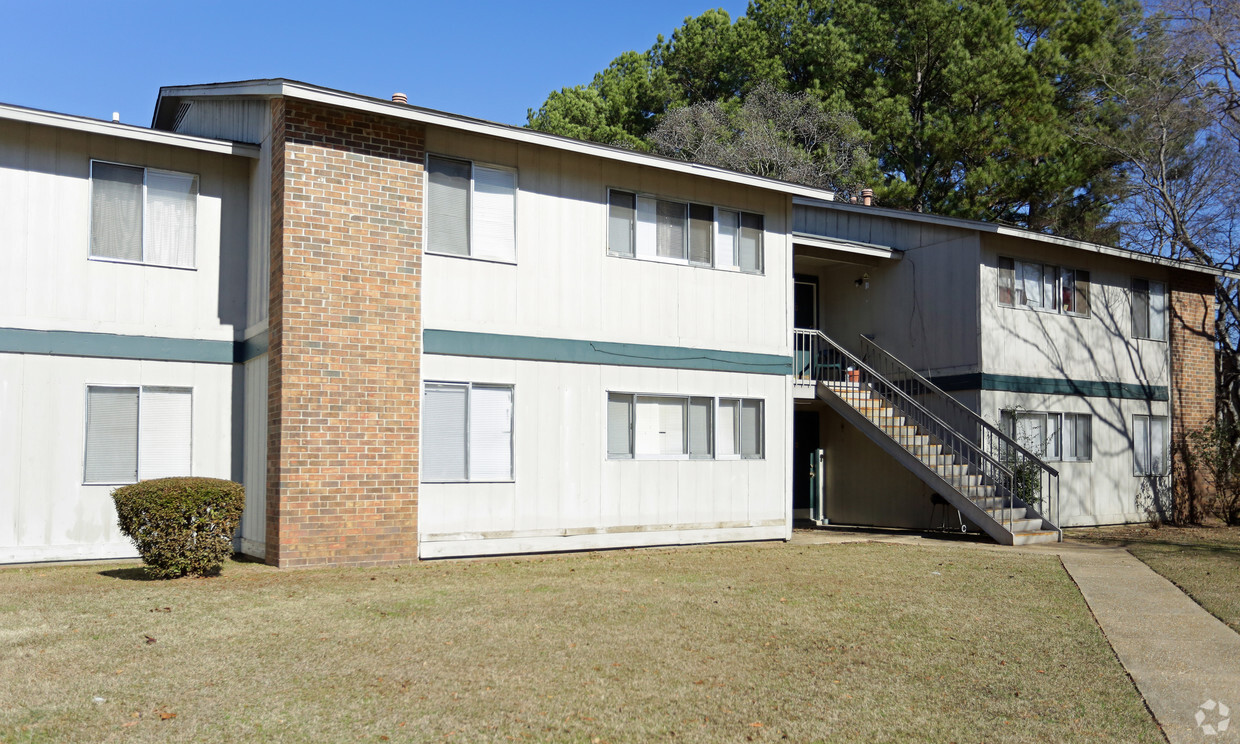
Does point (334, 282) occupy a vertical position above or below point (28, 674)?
above

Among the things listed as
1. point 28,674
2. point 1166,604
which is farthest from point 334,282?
point 1166,604

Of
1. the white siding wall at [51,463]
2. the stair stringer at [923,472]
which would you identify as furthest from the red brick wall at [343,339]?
the stair stringer at [923,472]

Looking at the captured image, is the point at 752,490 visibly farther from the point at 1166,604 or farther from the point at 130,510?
the point at 130,510

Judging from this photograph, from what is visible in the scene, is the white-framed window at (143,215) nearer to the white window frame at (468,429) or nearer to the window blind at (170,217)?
the window blind at (170,217)

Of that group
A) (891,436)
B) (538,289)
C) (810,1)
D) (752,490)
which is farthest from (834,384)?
(810,1)

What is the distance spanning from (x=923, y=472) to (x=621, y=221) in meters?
6.69

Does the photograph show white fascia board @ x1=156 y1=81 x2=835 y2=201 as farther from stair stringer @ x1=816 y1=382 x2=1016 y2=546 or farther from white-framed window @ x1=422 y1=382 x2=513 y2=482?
stair stringer @ x1=816 y1=382 x2=1016 y2=546

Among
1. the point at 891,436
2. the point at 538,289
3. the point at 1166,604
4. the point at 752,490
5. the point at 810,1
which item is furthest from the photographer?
the point at 810,1

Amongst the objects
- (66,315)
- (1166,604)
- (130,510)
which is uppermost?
(66,315)

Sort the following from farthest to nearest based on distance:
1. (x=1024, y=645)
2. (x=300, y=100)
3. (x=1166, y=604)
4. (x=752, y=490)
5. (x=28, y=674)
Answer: (x=752, y=490), (x=300, y=100), (x=1166, y=604), (x=1024, y=645), (x=28, y=674)

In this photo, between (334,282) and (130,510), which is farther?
(334,282)

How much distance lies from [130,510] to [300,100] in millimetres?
4957

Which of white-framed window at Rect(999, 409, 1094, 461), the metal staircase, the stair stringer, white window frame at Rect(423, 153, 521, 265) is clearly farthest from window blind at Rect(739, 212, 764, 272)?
white-framed window at Rect(999, 409, 1094, 461)

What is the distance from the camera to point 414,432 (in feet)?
40.9
